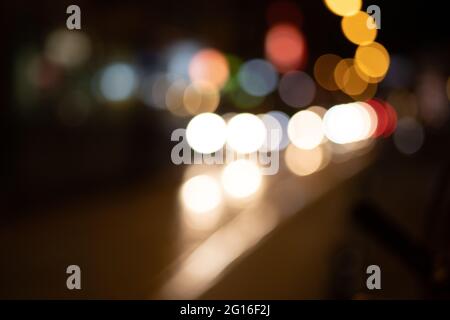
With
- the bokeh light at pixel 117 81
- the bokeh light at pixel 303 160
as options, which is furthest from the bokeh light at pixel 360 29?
the bokeh light at pixel 117 81

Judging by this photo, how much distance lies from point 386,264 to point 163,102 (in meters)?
21.4

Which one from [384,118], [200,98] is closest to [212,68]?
[200,98]

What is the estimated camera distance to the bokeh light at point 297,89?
138ft

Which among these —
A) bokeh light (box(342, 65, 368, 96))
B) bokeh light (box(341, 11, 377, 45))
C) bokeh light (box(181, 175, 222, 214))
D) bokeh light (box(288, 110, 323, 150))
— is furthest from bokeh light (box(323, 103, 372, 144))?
bokeh light (box(341, 11, 377, 45))

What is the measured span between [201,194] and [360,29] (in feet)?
34.0

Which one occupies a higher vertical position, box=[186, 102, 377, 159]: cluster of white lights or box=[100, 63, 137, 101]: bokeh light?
box=[186, 102, 377, 159]: cluster of white lights

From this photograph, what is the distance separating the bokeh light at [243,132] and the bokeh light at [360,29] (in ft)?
26.5

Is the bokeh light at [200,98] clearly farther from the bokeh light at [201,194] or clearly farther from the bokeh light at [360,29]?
the bokeh light at [360,29]

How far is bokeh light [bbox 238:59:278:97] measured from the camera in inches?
1524

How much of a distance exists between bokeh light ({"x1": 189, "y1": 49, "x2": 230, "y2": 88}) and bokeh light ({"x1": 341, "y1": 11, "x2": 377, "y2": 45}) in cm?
2426

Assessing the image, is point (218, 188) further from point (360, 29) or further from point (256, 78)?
point (256, 78)

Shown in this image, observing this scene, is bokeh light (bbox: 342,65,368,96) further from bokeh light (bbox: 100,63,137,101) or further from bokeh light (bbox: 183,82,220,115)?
bokeh light (bbox: 100,63,137,101)
